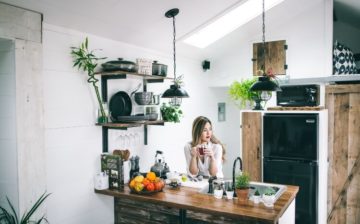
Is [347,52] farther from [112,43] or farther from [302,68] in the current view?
[112,43]

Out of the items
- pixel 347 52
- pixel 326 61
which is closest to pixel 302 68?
pixel 326 61

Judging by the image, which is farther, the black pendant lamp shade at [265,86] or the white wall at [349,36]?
the white wall at [349,36]

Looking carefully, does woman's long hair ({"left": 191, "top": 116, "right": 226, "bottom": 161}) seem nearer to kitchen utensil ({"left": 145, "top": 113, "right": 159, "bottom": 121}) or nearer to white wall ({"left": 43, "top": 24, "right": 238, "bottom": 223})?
kitchen utensil ({"left": 145, "top": 113, "right": 159, "bottom": 121})

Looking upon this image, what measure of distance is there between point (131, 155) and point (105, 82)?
0.99 metres

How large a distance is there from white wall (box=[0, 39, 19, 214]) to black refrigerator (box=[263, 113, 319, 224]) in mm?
3052

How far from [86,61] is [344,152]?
3.50 meters

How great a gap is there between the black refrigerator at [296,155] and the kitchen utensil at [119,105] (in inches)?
75.0

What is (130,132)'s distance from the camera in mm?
3703

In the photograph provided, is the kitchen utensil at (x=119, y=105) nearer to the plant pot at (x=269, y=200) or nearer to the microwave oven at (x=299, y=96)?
the plant pot at (x=269, y=200)

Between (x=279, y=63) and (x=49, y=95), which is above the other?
(x=279, y=63)

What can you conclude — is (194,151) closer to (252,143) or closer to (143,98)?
(143,98)

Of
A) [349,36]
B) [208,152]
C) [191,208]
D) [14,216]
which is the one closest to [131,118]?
[208,152]

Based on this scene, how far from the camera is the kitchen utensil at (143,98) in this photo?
11.5ft

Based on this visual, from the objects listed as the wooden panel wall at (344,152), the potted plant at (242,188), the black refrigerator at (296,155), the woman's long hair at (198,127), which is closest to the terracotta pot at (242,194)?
the potted plant at (242,188)
